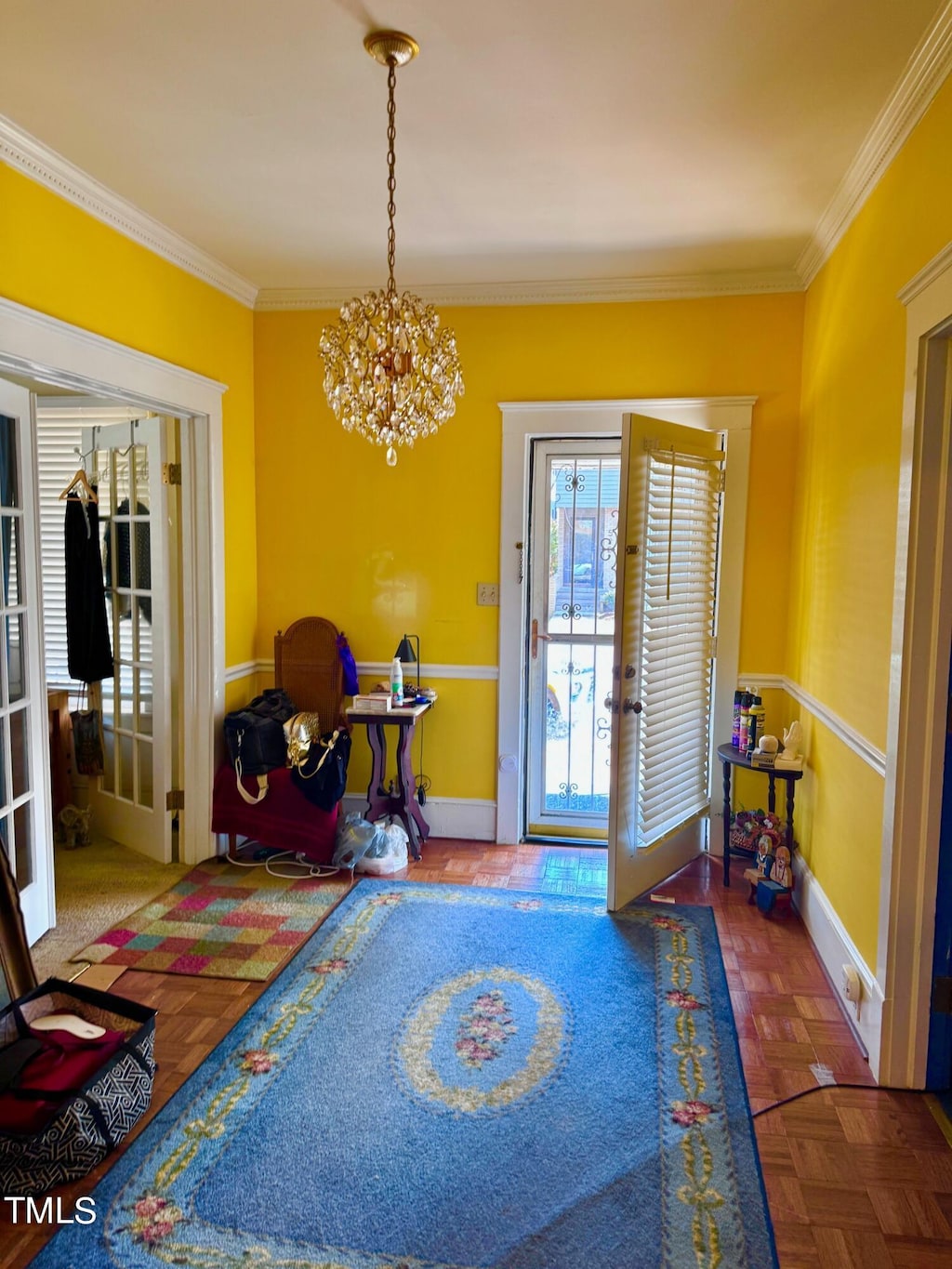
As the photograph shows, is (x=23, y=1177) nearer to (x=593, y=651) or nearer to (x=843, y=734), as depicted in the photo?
(x=843, y=734)

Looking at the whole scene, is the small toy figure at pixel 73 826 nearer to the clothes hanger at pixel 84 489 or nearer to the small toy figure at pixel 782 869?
the clothes hanger at pixel 84 489

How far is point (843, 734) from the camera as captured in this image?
9.36 ft

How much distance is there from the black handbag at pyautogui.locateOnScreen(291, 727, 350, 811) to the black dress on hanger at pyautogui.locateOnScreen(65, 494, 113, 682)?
1113 millimetres

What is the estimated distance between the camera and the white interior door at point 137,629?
146 inches

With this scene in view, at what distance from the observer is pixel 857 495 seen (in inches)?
110

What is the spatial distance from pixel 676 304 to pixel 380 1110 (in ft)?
11.2

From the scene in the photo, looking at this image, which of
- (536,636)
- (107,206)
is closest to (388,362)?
(107,206)

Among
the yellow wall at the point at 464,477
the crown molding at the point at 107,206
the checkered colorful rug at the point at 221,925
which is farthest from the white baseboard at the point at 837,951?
the crown molding at the point at 107,206

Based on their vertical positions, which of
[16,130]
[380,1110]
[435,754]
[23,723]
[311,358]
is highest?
[16,130]

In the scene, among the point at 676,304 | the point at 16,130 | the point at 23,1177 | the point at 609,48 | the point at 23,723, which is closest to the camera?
the point at 23,1177

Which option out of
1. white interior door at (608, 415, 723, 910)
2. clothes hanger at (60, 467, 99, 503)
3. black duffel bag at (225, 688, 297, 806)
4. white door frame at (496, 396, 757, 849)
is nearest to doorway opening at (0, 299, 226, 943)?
black duffel bag at (225, 688, 297, 806)

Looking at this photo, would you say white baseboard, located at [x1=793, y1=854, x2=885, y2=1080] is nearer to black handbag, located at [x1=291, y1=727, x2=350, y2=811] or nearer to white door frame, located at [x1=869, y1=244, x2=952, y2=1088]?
→ white door frame, located at [x1=869, y1=244, x2=952, y2=1088]

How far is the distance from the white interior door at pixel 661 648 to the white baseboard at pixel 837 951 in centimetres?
59

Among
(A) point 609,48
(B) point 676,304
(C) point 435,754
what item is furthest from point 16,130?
(C) point 435,754
